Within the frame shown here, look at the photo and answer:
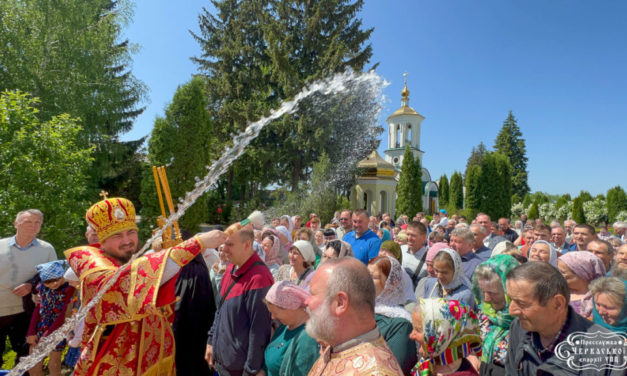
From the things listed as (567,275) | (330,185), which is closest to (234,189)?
(330,185)

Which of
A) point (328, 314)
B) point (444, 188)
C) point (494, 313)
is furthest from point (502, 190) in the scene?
point (328, 314)

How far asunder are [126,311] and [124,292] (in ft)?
0.42

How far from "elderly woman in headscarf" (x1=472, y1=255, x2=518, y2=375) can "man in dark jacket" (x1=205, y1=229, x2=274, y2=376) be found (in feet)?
5.70

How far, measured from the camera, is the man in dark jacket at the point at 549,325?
1982mm

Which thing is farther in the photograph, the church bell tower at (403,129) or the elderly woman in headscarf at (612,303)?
the church bell tower at (403,129)

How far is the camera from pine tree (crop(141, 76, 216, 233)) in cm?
1758

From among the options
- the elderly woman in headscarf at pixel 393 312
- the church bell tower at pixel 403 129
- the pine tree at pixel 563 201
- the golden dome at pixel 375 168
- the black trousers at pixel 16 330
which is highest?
the church bell tower at pixel 403 129

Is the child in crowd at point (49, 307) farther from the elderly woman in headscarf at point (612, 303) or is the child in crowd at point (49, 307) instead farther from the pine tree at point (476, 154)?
the pine tree at point (476, 154)

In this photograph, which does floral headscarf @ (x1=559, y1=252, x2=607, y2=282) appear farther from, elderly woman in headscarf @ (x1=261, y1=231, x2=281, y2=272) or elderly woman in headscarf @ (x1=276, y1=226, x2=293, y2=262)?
elderly woman in headscarf @ (x1=276, y1=226, x2=293, y2=262)

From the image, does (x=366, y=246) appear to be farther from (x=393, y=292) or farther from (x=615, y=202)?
(x=615, y=202)

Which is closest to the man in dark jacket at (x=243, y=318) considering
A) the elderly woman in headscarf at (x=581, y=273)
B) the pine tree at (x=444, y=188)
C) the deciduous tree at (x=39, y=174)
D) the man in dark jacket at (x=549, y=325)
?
the man in dark jacket at (x=549, y=325)

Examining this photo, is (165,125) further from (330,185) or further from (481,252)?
(481,252)

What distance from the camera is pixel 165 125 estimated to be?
1767cm

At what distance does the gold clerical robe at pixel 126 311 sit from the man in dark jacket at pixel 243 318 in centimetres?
51
